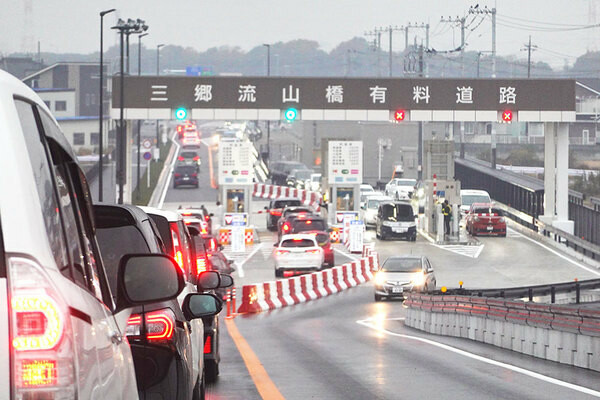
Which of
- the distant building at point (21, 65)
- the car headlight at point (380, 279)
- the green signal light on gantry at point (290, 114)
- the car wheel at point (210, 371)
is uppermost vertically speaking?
the distant building at point (21, 65)

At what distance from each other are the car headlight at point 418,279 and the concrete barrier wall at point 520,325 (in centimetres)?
720

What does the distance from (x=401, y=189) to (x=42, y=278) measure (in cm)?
7337

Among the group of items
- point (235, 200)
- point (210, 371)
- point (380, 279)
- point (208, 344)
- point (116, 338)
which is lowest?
point (380, 279)

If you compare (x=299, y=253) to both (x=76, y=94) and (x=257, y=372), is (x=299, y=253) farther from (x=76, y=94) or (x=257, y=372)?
(x=76, y=94)

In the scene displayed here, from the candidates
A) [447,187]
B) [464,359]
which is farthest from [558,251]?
[464,359]

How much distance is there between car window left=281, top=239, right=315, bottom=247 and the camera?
40531 millimetres

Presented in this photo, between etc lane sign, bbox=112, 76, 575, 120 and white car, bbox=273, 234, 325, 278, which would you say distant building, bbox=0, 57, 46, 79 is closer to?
etc lane sign, bbox=112, 76, 575, 120

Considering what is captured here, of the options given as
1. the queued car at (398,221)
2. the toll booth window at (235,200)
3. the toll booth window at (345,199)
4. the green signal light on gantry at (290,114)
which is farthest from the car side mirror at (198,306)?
the toll booth window at (345,199)

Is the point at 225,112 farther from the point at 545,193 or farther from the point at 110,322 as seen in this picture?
the point at 110,322

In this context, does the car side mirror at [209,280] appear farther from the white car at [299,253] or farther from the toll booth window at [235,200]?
the toll booth window at [235,200]

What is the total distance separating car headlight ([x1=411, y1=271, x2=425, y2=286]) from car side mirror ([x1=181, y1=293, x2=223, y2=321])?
2679 centimetres

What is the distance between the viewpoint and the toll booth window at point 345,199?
198 ft

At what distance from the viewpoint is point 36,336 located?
10.3 feet

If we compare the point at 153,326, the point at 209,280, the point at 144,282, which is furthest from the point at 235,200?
the point at 144,282
